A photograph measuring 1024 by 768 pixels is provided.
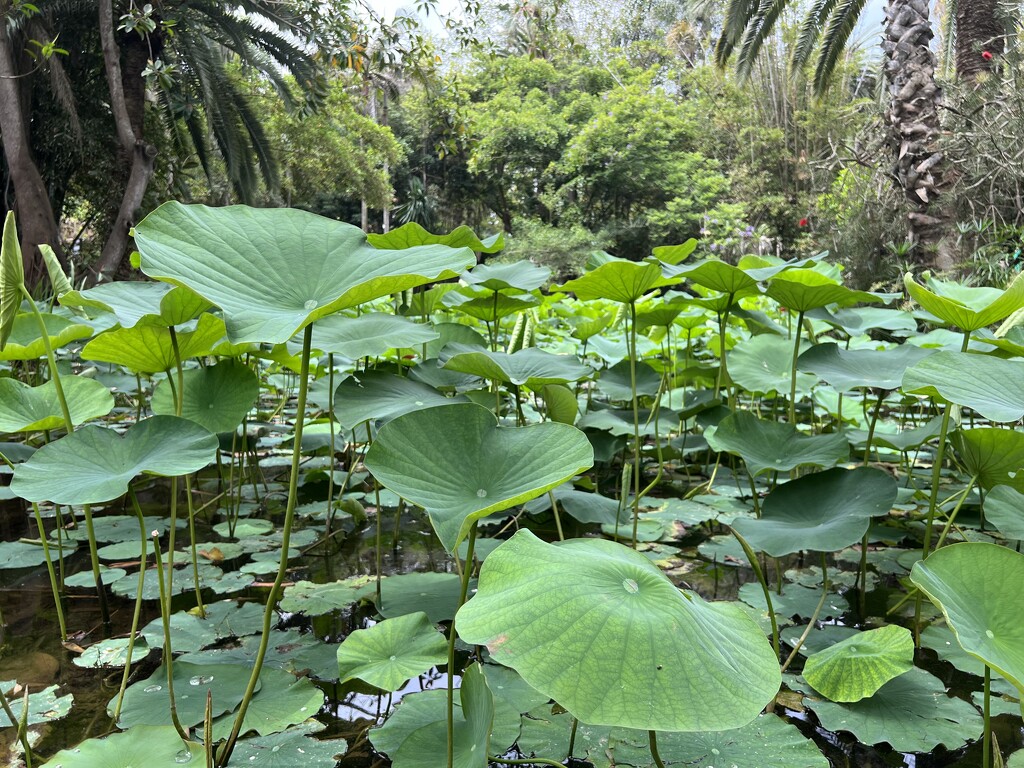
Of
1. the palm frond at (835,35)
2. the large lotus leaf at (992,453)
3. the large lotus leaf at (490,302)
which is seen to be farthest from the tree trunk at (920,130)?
the large lotus leaf at (992,453)

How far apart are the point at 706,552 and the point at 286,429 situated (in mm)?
1733

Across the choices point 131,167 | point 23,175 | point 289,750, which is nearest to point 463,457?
point 289,750

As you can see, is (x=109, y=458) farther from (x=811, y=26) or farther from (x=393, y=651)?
(x=811, y=26)

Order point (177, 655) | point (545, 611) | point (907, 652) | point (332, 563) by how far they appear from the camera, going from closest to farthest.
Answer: point (545, 611) < point (907, 652) < point (177, 655) < point (332, 563)

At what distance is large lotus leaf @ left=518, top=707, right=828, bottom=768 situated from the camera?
2.56 ft

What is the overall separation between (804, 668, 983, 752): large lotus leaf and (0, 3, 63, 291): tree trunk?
6.30 meters

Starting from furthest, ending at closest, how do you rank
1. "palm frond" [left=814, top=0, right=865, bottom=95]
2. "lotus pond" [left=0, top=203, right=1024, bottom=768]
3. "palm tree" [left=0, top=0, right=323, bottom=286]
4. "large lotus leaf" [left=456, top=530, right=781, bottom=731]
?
"palm tree" [left=0, top=0, right=323, bottom=286]
"palm frond" [left=814, top=0, right=865, bottom=95]
"lotus pond" [left=0, top=203, right=1024, bottom=768]
"large lotus leaf" [left=456, top=530, right=781, bottom=731]

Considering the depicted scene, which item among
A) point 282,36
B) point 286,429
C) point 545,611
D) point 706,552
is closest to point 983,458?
point 706,552

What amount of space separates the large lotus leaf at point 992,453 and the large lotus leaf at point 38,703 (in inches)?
53.3

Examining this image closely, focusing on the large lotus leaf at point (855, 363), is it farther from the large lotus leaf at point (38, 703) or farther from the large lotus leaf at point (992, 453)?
the large lotus leaf at point (38, 703)

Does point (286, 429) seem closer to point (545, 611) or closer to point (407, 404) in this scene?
point (407, 404)

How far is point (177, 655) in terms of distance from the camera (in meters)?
1.04

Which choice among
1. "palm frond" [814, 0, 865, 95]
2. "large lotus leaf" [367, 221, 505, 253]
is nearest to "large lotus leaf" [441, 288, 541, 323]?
"large lotus leaf" [367, 221, 505, 253]

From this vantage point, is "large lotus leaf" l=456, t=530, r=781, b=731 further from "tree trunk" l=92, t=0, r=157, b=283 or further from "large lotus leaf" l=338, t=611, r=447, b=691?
"tree trunk" l=92, t=0, r=157, b=283
